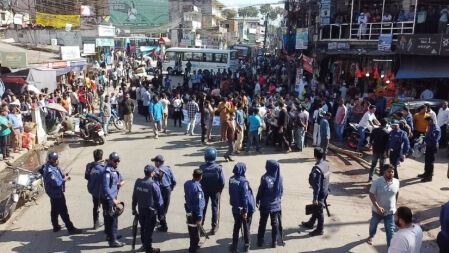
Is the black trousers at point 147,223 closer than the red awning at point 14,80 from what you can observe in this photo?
Yes

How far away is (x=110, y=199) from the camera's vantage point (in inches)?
273

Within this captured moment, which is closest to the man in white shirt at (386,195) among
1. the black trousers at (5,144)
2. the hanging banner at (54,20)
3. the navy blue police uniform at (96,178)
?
the navy blue police uniform at (96,178)

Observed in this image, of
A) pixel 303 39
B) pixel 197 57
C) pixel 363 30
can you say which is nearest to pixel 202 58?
pixel 197 57

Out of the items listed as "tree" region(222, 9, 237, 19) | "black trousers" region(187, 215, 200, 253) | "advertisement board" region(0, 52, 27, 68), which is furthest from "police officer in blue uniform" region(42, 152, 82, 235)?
"tree" region(222, 9, 237, 19)

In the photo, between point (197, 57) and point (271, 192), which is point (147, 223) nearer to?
point (271, 192)

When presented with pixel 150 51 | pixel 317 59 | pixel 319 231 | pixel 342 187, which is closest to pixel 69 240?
pixel 319 231

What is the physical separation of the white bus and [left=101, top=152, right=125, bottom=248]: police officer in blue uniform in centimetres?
2698

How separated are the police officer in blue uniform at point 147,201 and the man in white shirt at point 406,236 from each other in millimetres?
3599

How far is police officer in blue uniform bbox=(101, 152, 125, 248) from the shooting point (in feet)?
22.6

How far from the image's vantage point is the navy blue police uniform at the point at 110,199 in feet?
22.6

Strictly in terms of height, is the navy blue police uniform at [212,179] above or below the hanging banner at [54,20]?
below

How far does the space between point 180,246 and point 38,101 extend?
37.2 ft

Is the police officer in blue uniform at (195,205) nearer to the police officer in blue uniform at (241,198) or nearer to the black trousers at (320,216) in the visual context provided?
the police officer in blue uniform at (241,198)

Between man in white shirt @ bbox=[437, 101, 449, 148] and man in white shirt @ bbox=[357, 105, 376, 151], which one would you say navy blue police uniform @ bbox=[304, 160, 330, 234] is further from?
man in white shirt @ bbox=[437, 101, 449, 148]
